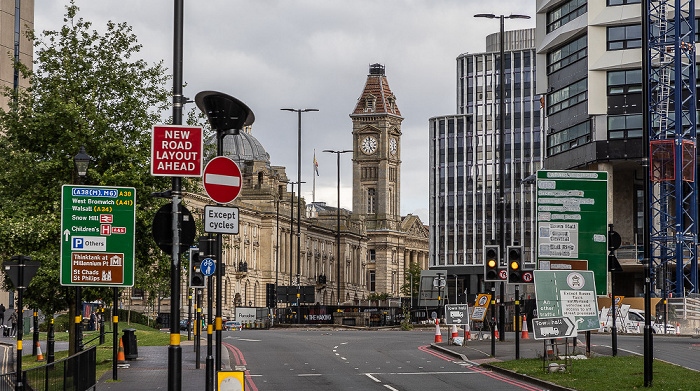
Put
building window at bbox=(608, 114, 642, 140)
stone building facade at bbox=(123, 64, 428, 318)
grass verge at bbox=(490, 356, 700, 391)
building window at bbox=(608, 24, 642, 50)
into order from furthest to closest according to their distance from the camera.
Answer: stone building facade at bbox=(123, 64, 428, 318) → building window at bbox=(608, 114, 642, 140) → building window at bbox=(608, 24, 642, 50) → grass verge at bbox=(490, 356, 700, 391)

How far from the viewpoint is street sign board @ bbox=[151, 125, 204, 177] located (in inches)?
595

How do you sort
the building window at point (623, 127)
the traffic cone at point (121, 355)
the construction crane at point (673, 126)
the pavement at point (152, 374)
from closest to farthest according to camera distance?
the pavement at point (152, 374) < the traffic cone at point (121, 355) < the construction crane at point (673, 126) < the building window at point (623, 127)

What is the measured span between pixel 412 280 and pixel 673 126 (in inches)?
3456

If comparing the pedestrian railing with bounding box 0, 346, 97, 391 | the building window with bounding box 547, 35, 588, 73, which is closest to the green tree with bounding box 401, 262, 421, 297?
the building window with bounding box 547, 35, 588, 73

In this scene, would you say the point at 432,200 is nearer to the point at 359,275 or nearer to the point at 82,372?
the point at 359,275

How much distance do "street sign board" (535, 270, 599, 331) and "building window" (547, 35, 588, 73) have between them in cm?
4465

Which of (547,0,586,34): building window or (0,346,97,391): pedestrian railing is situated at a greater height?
(547,0,586,34): building window

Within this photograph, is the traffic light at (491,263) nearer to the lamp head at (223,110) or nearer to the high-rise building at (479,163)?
the lamp head at (223,110)

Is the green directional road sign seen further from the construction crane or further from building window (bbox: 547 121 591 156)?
building window (bbox: 547 121 591 156)

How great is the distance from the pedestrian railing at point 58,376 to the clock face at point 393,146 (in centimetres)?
15799

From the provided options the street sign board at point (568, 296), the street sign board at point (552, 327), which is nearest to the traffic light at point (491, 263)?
the street sign board at point (568, 296)

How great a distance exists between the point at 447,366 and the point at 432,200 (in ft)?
386

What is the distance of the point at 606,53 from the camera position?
6862 centimetres

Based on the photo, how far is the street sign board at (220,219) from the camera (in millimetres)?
16516
